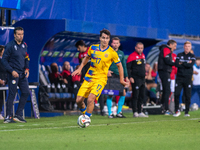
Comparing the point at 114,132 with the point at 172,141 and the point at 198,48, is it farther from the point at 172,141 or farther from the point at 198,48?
the point at 198,48

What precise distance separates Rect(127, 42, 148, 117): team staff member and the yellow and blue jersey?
3.68 m

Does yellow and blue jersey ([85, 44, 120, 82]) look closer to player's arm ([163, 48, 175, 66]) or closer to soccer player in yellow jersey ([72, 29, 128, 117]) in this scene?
soccer player in yellow jersey ([72, 29, 128, 117])

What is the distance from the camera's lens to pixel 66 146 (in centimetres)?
538

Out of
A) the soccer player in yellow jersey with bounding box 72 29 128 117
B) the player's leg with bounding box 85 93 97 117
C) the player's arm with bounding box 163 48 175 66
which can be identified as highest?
the player's arm with bounding box 163 48 175 66

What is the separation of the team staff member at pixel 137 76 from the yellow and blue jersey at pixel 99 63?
3684 millimetres

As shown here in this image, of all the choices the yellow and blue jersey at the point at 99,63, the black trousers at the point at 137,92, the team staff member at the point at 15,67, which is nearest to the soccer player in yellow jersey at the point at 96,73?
the yellow and blue jersey at the point at 99,63

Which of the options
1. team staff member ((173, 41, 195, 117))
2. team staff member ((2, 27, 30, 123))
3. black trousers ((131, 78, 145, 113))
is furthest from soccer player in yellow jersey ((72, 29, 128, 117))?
team staff member ((173, 41, 195, 117))

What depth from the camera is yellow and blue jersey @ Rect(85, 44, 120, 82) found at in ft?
27.6

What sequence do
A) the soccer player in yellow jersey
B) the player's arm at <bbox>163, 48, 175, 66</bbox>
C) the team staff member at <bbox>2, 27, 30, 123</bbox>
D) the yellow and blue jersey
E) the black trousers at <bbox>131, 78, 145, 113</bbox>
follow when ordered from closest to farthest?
1. the soccer player in yellow jersey
2. the yellow and blue jersey
3. the team staff member at <bbox>2, 27, 30, 123</bbox>
4. the black trousers at <bbox>131, 78, 145, 113</bbox>
5. the player's arm at <bbox>163, 48, 175, 66</bbox>

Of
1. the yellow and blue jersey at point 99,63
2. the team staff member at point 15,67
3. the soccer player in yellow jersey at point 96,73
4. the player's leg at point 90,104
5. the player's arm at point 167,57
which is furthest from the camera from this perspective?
the player's arm at point 167,57

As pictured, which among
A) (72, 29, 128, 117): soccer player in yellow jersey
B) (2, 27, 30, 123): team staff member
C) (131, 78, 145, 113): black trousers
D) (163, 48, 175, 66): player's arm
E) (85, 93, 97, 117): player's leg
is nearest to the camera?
(85, 93, 97, 117): player's leg

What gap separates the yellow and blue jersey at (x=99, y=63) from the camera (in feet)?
27.6

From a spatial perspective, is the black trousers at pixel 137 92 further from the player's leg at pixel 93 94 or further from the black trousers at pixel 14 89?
the player's leg at pixel 93 94

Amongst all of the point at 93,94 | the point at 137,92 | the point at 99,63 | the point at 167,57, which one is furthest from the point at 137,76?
the point at 93,94
